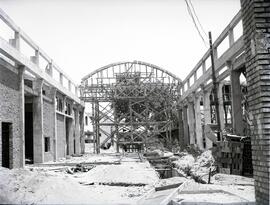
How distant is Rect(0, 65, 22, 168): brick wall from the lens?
A: 1313 cm

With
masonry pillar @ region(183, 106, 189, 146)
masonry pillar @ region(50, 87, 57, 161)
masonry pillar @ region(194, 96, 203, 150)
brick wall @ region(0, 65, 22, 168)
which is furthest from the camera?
masonry pillar @ region(183, 106, 189, 146)

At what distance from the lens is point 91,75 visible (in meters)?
32.2

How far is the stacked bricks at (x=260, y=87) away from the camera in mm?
5184

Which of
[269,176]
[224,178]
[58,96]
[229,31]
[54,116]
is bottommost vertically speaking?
[224,178]

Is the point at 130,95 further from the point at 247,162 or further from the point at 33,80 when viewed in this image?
the point at 247,162

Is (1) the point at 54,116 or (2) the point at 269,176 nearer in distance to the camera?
(2) the point at 269,176

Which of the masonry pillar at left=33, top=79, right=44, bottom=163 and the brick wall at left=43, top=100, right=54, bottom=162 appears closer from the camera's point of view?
the masonry pillar at left=33, top=79, right=44, bottom=163

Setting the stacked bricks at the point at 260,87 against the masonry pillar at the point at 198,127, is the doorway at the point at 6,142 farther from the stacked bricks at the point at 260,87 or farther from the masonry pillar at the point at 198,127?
the masonry pillar at the point at 198,127

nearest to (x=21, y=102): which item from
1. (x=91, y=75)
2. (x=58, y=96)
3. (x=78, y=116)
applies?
(x=58, y=96)

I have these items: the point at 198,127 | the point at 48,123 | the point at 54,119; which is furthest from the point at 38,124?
the point at 198,127

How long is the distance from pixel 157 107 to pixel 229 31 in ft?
68.2

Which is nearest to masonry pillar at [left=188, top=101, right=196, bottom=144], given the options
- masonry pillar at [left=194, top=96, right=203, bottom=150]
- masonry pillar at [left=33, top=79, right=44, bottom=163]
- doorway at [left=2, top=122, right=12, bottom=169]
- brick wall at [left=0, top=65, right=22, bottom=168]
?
masonry pillar at [left=194, top=96, right=203, bottom=150]

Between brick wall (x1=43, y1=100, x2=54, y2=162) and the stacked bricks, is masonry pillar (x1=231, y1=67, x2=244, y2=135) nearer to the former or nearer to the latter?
the stacked bricks

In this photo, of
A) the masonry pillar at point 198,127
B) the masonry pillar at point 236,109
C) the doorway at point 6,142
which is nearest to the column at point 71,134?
the masonry pillar at point 198,127
